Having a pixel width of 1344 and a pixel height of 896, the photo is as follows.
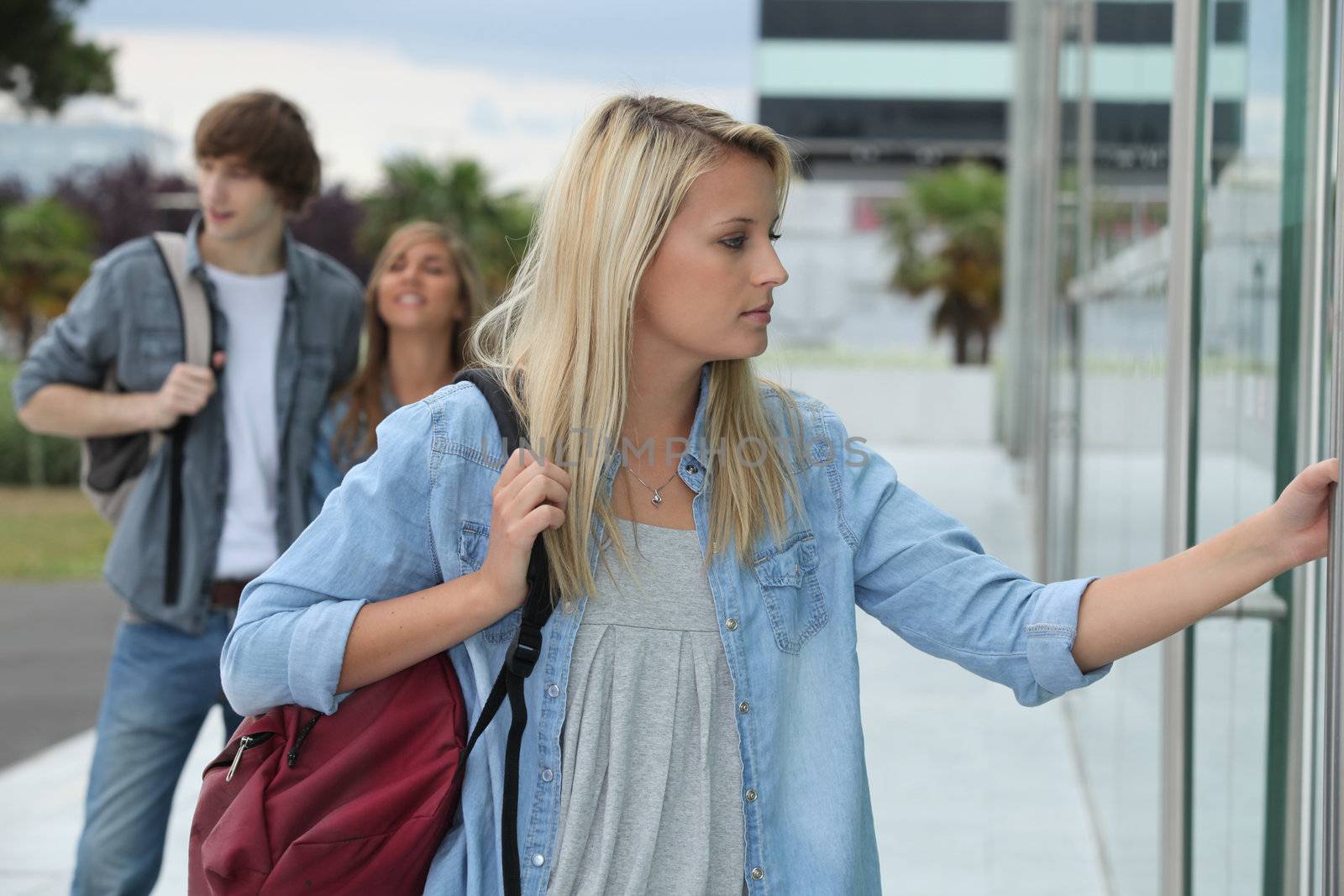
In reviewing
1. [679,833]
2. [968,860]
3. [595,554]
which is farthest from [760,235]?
[968,860]

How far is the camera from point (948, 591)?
5.43 ft

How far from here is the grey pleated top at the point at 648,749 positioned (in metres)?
1.56

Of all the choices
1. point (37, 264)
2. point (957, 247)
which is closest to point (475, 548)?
point (957, 247)

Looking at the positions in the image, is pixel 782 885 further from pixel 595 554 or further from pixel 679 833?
pixel 595 554

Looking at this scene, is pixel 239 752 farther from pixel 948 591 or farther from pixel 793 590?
pixel 948 591

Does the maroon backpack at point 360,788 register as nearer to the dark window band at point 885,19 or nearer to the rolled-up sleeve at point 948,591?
the rolled-up sleeve at point 948,591

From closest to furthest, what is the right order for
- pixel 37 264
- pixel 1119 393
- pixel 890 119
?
1. pixel 1119 393
2. pixel 37 264
3. pixel 890 119

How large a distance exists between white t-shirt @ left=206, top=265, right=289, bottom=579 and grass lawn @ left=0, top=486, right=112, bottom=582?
8589 millimetres

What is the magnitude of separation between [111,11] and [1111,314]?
82.5ft

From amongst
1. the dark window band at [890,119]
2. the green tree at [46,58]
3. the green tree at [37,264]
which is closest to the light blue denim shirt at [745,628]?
the green tree at [46,58]

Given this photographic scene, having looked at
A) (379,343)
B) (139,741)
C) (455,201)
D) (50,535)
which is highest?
(455,201)

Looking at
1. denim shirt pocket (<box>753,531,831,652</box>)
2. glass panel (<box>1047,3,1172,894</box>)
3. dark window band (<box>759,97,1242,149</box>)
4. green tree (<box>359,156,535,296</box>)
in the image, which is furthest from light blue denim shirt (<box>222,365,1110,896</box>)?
dark window band (<box>759,97,1242,149</box>)

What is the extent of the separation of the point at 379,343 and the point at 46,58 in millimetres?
14702

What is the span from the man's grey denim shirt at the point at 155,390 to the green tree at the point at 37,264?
27254 mm
